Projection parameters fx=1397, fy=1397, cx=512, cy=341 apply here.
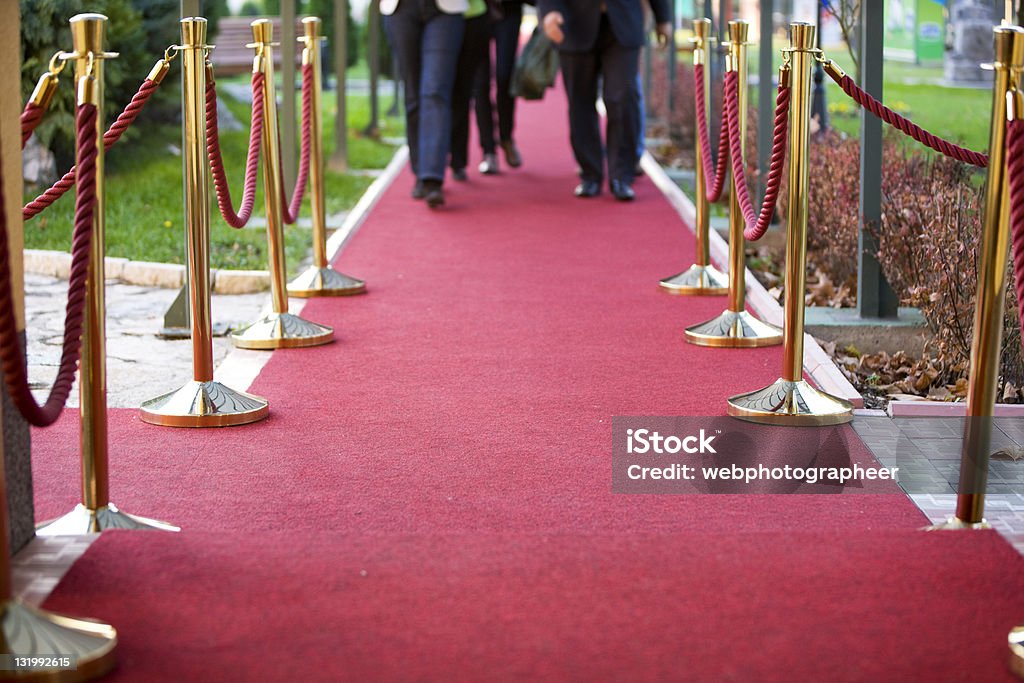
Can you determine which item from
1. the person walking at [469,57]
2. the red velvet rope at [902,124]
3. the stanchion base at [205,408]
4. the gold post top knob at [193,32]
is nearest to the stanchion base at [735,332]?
the red velvet rope at [902,124]

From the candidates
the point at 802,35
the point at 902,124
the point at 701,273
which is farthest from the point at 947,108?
the point at 802,35

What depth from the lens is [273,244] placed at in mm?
5949

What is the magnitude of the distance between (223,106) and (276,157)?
7.58 metres

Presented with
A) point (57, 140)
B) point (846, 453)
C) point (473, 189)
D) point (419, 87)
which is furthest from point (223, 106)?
point (846, 453)

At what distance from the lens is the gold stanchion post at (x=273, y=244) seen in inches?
224

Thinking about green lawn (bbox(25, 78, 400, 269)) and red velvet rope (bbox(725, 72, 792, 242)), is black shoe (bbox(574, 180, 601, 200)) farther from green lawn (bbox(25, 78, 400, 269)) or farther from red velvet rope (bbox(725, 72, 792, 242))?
red velvet rope (bbox(725, 72, 792, 242))

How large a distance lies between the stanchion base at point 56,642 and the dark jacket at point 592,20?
7.40 meters

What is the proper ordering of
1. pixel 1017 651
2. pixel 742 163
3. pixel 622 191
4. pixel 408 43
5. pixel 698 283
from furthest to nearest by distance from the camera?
pixel 622 191 → pixel 408 43 → pixel 698 283 → pixel 742 163 → pixel 1017 651

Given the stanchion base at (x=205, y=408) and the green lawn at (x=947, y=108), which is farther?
the green lawn at (x=947, y=108)

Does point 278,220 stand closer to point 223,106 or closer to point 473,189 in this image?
point 473,189

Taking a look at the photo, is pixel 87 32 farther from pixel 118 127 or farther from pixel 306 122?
pixel 306 122

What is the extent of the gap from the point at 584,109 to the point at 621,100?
1.22ft

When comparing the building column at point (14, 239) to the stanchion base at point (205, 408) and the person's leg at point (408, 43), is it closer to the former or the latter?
the stanchion base at point (205, 408)

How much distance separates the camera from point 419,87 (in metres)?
9.40
